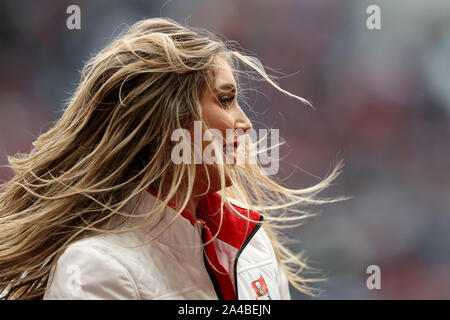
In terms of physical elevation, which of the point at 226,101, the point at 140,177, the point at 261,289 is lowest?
the point at 261,289

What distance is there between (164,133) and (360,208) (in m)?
2.00

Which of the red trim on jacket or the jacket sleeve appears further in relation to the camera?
the red trim on jacket

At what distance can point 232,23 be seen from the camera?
2.66m

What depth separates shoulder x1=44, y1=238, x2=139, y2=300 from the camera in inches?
30.3

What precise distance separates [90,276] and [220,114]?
323mm

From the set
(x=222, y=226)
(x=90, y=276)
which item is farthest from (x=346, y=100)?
(x=90, y=276)

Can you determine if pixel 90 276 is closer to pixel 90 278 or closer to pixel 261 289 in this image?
pixel 90 278

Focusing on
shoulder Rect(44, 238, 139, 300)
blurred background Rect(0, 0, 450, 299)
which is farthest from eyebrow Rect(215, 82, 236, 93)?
blurred background Rect(0, 0, 450, 299)

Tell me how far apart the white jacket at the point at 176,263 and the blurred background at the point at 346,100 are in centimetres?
159

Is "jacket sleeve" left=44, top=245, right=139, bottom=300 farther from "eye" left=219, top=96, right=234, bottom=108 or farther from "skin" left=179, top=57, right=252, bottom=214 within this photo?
"eye" left=219, top=96, right=234, bottom=108

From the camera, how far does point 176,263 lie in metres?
0.87

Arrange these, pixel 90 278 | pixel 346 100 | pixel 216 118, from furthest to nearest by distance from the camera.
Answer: pixel 346 100, pixel 216 118, pixel 90 278

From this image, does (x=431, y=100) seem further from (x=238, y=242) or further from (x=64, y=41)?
(x=238, y=242)

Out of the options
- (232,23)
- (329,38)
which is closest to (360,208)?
(329,38)
